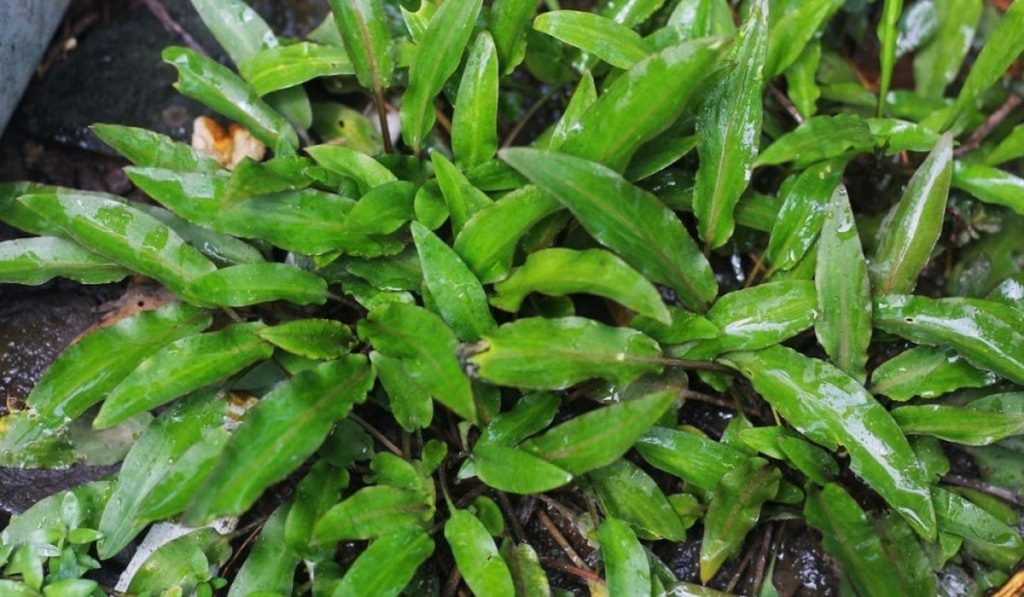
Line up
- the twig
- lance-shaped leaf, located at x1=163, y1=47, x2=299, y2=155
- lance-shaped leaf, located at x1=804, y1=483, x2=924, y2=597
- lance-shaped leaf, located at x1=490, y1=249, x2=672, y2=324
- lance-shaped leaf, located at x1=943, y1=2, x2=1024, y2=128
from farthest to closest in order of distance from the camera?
the twig, lance-shaped leaf, located at x1=163, y1=47, x2=299, y2=155, lance-shaped leaf, located at x1=943, y1=2, x2=1024, y2=128, lance-shaped leaf, located at x1=804, y1=483, x2=924, y2=597, lance-shaped leaf, located at x1=490, y1=249, x2=672, y2=324

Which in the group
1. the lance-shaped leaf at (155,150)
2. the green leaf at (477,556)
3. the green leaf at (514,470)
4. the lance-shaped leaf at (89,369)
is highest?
the lance-shaped leaf at (155,150)

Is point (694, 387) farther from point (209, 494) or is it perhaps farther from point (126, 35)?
point (126, 35)

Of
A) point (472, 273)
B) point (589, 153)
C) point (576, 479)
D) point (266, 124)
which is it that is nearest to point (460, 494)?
point (576, 479)

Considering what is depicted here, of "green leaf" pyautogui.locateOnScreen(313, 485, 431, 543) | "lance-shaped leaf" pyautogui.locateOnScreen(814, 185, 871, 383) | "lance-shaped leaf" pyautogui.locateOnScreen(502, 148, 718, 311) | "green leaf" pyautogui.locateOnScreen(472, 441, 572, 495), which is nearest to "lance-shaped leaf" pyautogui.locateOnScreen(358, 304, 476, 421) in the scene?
"green leaf" pyautogui.locateOnScreen(472, 441, 572, 495)

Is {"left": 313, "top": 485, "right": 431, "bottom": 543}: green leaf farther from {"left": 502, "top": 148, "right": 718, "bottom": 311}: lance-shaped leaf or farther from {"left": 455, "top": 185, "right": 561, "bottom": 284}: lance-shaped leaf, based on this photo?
{"left": 502, "top": 148, "right": 718, "bottom": 311}: lance-shaped leaf

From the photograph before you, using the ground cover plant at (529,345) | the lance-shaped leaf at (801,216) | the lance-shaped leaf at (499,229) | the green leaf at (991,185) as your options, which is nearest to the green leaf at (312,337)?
the ground cover plant at (529,345)

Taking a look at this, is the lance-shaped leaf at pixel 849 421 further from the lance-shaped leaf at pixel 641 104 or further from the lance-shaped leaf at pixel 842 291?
the lance-shaped leaf at pixel 641 104
